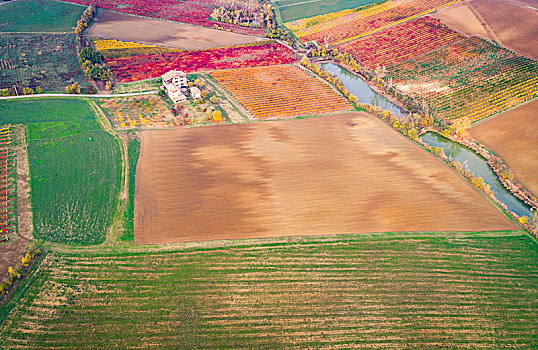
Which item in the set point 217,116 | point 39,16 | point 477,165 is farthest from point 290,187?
point 39,16

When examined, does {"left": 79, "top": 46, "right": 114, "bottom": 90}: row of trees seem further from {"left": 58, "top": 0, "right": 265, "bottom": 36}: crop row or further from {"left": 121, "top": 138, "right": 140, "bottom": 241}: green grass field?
{"left": 58, "top": 0, "right": 265, "bottom": 36}: crop row

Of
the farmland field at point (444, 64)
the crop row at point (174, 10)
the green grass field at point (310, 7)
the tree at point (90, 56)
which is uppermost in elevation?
the green grass field at point (310, 7)

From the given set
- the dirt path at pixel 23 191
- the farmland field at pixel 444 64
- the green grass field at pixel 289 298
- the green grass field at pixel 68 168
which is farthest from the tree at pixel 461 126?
the dirt path at pixel 23 191

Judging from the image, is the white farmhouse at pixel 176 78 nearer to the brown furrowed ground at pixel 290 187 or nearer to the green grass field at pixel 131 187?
the brown furrowed ground at pixel 290 187

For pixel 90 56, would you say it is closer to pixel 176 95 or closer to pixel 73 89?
pixel 73 89

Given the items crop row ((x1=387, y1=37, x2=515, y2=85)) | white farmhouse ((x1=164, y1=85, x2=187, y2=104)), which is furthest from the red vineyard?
crop row ((x1=387, y1=37, x2=515, y2=85))

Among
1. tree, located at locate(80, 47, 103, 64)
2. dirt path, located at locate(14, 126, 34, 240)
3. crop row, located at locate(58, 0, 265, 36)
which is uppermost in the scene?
crop row, located at locate(58, 0, 265, 36)

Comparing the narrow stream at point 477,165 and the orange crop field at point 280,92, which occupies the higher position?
the orange crop field at point 280,92
